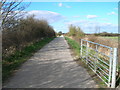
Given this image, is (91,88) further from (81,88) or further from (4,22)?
(4,22)

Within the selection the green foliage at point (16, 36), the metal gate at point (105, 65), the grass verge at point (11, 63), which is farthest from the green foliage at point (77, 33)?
the metal gate at point (105, 65)

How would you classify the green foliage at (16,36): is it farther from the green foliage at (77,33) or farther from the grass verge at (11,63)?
the green foliage at (77,33)

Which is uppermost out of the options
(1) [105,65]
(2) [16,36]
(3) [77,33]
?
(3) [77,33]

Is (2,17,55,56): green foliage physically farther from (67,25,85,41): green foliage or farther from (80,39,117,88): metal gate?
(67,25,85,41): green foliage

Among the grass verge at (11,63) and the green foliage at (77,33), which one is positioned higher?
the green foliage at (77,33)

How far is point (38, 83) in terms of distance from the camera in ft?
12.8

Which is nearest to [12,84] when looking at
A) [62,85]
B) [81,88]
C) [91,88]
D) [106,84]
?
[62,85]

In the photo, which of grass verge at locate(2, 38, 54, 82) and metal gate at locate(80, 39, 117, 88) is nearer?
metal gate at locate(80, 39, 117, 88)

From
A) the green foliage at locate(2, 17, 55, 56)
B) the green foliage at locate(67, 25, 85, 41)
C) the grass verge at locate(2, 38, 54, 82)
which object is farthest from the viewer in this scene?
the green foliage at locate(67, 25, 85, 41)

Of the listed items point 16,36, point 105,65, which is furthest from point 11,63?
point 105,65

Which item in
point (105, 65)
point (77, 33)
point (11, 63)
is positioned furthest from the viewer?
point (77, 33)

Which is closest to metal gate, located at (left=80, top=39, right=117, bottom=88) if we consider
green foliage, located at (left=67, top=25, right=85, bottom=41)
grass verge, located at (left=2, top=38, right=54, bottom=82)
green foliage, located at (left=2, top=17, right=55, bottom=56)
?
grass verge, located at (left=2, top=38, right=54, bottom=82)

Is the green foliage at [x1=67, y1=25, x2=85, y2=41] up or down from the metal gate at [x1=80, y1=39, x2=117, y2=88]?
up

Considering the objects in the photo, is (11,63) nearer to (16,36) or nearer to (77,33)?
(16,36)
